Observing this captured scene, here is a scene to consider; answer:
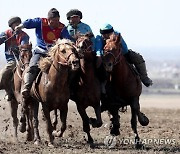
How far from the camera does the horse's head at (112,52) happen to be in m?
14.6

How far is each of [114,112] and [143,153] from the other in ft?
7.09

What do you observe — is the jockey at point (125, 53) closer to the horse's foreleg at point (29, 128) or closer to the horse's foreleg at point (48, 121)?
the horse's foreleg at point (48, 121)

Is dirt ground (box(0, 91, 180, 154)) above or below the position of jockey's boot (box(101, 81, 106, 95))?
below

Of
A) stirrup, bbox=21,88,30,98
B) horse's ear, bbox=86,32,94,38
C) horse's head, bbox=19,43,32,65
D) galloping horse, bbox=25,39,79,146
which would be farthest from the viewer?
horse's head, bbox=19,43,32,65

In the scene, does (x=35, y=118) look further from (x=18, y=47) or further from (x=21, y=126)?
(x=18, y=47)

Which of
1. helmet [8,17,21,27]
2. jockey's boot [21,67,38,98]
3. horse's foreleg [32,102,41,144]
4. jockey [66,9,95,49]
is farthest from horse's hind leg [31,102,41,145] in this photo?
helmet [8,17,21,27]

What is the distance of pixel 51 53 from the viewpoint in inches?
584


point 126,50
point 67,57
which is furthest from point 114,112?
point 67,57

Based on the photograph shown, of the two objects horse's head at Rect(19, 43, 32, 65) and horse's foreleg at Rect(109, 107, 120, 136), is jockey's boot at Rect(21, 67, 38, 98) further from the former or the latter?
horse's foreleg at Rect(109, 107, 120, 136)

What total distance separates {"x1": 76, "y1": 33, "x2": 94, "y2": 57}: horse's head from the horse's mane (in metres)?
0.22

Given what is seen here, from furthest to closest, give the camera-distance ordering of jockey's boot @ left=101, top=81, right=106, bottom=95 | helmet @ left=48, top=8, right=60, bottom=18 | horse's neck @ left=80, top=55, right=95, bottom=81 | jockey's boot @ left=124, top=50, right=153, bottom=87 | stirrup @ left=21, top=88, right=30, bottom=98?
jockey's boot @ left=124, top=50, right=153, bottom=87 → stirrup @ left=21, top=88, right=30, bottom=98 → jockey's boot @ left=101, top=81, right=106, bottom=95 → helmet @ left=48, top=8, right=60, bottom=18 → horse's neck @ left=80, top=55, right=95, bottom=81

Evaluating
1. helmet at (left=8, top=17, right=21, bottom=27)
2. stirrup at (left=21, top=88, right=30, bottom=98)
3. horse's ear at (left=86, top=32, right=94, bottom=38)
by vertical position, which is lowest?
stirrup at (left=21, top=88, right=30, bottom=98)

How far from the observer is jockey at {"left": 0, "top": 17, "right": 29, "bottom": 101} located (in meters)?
17.5

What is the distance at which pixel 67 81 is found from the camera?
14828 millimetres
